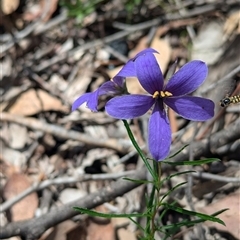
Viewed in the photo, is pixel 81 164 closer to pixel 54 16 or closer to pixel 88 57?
pixel 88 57

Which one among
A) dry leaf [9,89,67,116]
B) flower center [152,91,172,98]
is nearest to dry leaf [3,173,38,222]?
dry leaf [9,89,67,116]

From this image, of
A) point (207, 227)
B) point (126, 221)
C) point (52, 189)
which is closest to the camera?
point (207, 227)

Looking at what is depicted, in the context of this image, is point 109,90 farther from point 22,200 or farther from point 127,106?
point 22,200

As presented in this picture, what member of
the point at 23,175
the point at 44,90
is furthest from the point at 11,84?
the point at 23,175

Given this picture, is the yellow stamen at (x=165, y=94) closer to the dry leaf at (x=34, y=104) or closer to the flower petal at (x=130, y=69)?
the flower petal at (x=130, y=69)

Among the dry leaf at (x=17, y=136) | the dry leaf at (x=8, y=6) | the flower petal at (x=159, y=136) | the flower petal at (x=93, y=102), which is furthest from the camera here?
the dry leaf at (x=8, y=6)

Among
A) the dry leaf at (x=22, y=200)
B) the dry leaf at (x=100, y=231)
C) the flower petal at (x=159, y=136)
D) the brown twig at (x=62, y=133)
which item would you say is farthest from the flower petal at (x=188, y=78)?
the dry leaf at (x=22, y=200)

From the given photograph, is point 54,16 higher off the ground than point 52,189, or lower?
higher
